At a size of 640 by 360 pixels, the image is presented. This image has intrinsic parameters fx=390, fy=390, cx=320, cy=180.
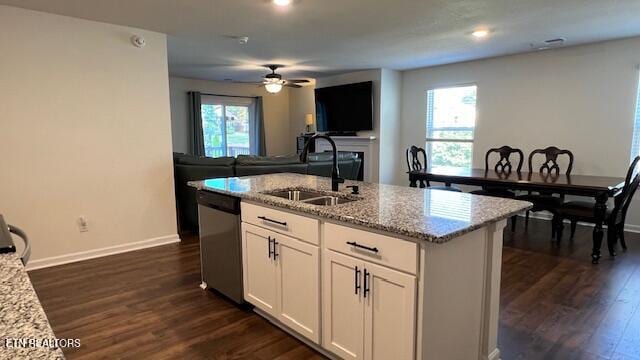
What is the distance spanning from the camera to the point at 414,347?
5.49 ft

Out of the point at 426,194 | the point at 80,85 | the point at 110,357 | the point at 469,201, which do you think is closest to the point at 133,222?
the point at 80,85

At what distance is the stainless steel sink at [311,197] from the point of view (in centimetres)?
253

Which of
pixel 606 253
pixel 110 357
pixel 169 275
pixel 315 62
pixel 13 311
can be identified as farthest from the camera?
pixel 315 62

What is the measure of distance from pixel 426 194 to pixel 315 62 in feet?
14.4

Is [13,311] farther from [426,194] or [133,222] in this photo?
[133,222]

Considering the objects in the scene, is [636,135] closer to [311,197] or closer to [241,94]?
[311,197]

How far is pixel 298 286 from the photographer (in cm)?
224

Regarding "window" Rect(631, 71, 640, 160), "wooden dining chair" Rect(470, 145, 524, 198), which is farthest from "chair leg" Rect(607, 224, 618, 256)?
"window" Rect(631, 71, 640, 160)

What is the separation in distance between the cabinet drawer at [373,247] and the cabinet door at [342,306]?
5 centimetres

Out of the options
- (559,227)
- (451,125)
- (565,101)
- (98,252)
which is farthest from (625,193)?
(98,252)

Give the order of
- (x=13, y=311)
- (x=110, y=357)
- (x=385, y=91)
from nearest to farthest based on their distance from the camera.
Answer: (x=13, y=311) < (x=110, y=357) < (x=385, y=91)

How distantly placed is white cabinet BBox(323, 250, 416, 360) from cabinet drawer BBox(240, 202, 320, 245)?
0.50 ft

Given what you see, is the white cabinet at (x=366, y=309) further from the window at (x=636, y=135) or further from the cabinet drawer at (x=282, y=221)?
the window at (x=636, y=135)

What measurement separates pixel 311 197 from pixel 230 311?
3.27 ft
